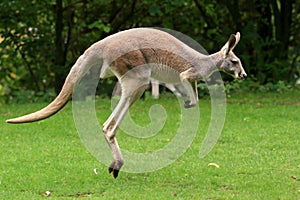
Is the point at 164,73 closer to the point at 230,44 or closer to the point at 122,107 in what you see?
the point at 122,107

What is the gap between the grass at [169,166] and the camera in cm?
696

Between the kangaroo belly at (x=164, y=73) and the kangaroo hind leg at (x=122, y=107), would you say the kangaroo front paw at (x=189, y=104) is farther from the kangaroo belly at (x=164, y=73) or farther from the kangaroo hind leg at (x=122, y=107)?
the kangaroo hind leg at (x=122, y=107)

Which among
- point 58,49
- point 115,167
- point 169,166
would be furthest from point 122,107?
point 58,49

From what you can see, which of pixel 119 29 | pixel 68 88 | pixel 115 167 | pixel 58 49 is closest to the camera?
pixel 68 88

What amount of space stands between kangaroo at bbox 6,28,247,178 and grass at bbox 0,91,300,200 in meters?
0.52

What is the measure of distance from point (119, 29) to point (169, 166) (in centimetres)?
822

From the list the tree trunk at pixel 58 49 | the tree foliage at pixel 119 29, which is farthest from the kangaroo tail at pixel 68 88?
the tree trunk at pixel 58 49

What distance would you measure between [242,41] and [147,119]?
4.75 meters

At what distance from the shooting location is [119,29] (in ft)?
52.5

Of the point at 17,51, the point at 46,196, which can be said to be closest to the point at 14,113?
the point at 17,51

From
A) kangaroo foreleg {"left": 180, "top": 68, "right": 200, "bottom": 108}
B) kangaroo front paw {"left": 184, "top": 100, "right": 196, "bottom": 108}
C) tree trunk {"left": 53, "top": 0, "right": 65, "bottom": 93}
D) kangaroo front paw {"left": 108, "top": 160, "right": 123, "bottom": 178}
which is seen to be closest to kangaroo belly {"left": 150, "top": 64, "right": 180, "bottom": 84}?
kangaroo foreleg {"left": 180, "top": 68, "right": 200, "bottom": 108}

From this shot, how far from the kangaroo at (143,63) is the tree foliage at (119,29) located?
7.23 m

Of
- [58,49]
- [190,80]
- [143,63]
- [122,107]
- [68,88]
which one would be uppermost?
[143,63]

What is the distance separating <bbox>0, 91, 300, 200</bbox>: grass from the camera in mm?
6961
